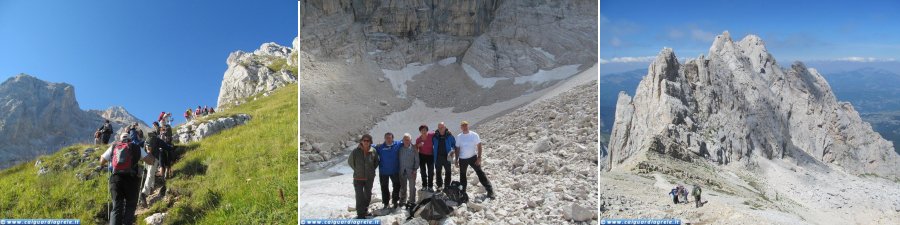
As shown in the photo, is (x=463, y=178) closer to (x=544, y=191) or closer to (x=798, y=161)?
(x=544, y=191)

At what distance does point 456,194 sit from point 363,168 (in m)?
1.66

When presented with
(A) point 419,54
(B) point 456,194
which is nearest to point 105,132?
(B) point 456,194

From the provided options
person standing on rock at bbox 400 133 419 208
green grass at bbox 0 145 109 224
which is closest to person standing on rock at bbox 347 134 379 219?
person standing on rock at bbox 400 133 419 208

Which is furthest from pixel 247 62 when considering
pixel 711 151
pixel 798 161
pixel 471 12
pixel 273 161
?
pixel 798 161

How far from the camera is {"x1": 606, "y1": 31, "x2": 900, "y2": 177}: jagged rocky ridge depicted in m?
57.9

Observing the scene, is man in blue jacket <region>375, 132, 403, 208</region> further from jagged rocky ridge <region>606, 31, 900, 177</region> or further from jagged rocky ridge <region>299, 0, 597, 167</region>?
jagged rocky ridge <region>606, 31, 900, 177</region>

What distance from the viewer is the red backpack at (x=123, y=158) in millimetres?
8416

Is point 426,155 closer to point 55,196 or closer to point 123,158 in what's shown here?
point 123,158

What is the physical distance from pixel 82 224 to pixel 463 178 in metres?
8.02

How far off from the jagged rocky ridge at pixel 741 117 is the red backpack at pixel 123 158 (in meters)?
38.8

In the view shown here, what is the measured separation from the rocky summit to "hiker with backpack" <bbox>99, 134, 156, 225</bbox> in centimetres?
4511

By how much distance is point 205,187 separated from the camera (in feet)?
35.9

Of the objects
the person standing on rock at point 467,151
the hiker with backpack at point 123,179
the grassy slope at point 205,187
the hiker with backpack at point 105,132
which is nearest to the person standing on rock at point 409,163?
the person standing on rock at point 467,151

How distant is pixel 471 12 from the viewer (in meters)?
56.3
